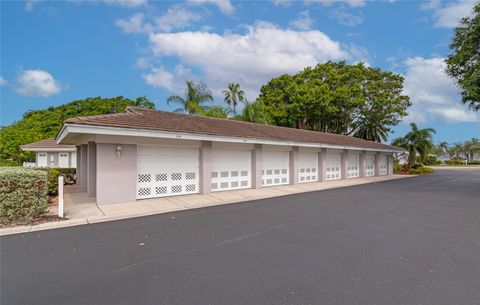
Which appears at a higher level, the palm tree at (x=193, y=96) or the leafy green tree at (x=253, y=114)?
the palm tree at (x=193, y=96)

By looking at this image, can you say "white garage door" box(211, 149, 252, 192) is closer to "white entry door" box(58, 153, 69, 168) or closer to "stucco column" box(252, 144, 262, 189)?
"stucco column" box(252, 144, 262, 189)

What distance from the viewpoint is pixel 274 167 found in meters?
15.4

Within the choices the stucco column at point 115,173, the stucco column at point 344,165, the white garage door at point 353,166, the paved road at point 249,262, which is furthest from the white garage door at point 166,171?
the white garage door at point 353,166

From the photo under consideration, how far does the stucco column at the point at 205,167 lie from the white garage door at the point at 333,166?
10.3m

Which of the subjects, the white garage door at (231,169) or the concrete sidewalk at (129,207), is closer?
the concrete sidewalk at (129,207)

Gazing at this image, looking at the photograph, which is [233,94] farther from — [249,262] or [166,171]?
[249,262]

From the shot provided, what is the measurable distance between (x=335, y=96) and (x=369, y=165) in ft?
30.5

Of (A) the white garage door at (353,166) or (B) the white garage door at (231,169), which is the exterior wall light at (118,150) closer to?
(B) the white garage door at (231,169)

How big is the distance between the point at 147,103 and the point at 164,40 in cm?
2086

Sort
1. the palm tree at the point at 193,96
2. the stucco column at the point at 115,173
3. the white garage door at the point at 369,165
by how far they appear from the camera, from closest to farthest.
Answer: the stucco column at the point at 115,173 → the white garage door at the point at 369,165 → the palm tree at the point at 193,96

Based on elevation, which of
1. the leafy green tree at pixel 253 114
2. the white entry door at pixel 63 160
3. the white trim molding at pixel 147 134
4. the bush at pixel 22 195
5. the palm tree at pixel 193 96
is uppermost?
the palm tree at pixel 193 96

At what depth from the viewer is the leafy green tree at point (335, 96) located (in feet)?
98.9

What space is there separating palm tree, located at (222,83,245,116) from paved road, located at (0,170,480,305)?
27044 millimetres

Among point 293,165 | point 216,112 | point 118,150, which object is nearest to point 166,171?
point 118,150
